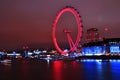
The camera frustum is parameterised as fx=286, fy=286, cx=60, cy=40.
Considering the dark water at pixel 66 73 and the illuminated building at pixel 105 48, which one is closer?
the dark water at pixel 66 73

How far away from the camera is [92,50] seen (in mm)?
146125

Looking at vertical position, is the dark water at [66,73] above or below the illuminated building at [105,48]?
below

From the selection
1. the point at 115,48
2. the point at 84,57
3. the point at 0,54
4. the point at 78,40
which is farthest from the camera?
the point at 0,54

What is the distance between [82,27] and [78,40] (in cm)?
400

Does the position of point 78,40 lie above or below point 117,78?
above

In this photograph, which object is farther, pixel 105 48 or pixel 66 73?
pixel 105 48

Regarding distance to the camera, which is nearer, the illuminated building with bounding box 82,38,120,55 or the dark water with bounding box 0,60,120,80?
the dark water with bounding box 0,60,120,80

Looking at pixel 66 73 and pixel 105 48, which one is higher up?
pixel 105 48

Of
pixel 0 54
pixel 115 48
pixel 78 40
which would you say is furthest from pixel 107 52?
pixel 0 54

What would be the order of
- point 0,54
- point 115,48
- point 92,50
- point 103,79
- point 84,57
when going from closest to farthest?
point 103,79 < point 115,48 < point 84,57 < point 92,50 < point 0,54

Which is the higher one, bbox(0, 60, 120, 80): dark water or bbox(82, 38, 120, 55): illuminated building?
bbox(82, 38, 120, 55): illuminated building

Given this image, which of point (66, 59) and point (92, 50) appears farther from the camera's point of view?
point (92, 50)

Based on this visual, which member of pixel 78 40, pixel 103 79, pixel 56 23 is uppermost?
pixel 56 23

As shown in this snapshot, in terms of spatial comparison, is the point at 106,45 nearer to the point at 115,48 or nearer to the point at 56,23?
the point at 115,48
